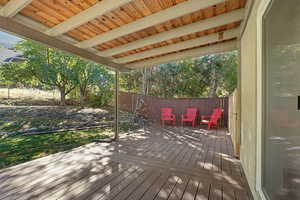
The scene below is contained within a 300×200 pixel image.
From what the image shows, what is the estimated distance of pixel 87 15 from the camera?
211 cm

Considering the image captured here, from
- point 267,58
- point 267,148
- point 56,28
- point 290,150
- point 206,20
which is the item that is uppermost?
point 206,20

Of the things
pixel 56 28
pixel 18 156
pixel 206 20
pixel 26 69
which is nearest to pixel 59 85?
pixel 26 69

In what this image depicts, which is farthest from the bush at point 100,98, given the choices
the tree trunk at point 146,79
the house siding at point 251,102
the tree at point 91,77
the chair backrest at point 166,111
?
the house siding at point 251,102

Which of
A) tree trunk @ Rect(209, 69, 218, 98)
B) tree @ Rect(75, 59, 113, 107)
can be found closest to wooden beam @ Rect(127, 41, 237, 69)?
tree @ Rect(75, 59, 113, 107)

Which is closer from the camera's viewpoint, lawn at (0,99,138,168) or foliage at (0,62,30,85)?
lawn at (0,99,138,168)

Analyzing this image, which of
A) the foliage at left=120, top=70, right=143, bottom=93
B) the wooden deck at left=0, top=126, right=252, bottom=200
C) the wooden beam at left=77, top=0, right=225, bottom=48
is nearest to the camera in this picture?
the wooden deck at left=0, top=126, right=252, bottom=200

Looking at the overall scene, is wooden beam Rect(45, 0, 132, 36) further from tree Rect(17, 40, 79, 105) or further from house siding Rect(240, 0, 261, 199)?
tree Rect(17, 40, 79, 105)

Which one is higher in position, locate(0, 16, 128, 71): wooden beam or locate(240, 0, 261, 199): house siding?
locate(0, 16, 128, 71): wooden beam

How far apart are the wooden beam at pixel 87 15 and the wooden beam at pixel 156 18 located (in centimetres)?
58

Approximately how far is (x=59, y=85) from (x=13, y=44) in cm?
355

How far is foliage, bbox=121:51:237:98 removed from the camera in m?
9.52

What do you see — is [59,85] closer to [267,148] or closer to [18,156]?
[18,156]

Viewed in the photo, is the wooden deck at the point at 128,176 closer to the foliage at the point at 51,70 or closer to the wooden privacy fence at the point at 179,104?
the wooden privacy fence at the point at 179,104

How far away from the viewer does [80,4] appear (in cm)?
199
